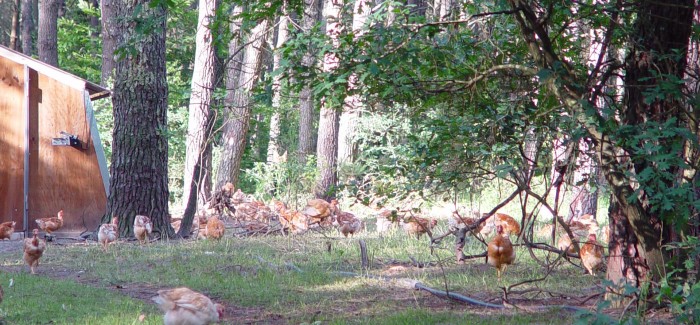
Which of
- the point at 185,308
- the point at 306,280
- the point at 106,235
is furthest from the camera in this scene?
the point at 106,235

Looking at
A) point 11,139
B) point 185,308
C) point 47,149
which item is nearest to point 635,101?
point 185,308

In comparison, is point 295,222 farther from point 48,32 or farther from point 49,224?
point 48,32

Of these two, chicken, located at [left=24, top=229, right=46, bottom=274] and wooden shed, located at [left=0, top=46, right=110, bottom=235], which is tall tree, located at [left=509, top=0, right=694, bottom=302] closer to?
chicken, located at [left=24, top=229, right=46, bottom=274]

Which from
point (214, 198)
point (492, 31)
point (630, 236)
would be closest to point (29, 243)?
point (492, 31)

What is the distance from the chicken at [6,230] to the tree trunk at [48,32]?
15.7 m

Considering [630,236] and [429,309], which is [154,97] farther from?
[630,236]

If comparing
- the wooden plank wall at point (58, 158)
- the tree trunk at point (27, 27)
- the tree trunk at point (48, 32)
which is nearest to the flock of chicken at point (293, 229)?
the wooden plank wall at point (58, 158)

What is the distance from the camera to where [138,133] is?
12828 mm

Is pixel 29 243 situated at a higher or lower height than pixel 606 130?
lower

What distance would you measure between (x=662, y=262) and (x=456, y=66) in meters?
2.39

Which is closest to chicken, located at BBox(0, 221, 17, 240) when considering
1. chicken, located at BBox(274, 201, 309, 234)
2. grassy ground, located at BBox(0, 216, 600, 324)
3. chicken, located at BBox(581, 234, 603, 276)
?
grassy ground, located at BBox(0, 216, 600, 324)

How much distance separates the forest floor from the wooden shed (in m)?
1.73

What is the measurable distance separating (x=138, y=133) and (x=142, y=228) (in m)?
1.74

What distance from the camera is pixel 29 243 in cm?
922
